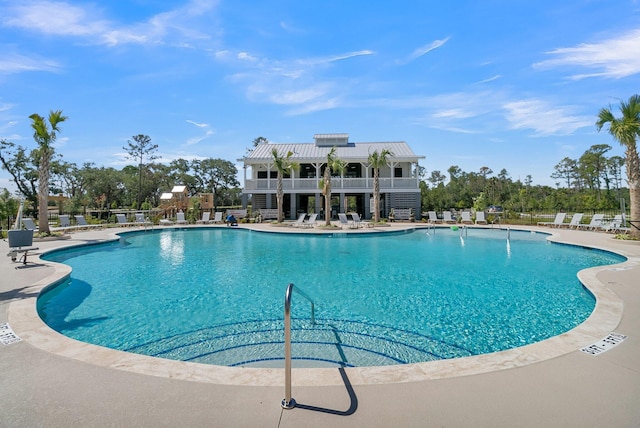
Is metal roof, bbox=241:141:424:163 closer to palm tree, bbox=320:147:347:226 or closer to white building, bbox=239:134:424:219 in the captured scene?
white building, bbox=239:134:424:219

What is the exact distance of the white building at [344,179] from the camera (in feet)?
85.3

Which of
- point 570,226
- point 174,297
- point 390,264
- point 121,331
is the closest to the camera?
point 121,331

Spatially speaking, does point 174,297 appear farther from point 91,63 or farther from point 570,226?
point 570,226

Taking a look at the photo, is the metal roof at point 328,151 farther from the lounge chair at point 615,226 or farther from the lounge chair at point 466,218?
the lounge chair at point 615,226

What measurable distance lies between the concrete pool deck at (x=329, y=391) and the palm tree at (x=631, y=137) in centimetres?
1374

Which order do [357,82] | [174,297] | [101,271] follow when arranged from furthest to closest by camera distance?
[357,82], [101,271], [174,297]

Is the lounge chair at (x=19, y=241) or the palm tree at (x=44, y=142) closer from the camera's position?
A: the lounge chair at (x=19, y=241)

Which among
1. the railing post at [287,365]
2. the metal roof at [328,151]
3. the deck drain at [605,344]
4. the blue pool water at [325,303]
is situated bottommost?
the blue pool water at [325,303]

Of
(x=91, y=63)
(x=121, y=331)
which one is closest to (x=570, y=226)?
(x=121, y=331)

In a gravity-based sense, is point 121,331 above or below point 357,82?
below

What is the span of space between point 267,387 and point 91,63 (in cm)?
1576

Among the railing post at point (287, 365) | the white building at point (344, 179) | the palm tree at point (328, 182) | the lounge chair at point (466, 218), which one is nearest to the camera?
the railing post at point (287, 365)

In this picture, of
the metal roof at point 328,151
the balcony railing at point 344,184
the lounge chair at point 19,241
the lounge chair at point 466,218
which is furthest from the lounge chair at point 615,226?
the lounge chair at point 19,241

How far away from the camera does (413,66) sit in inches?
568
